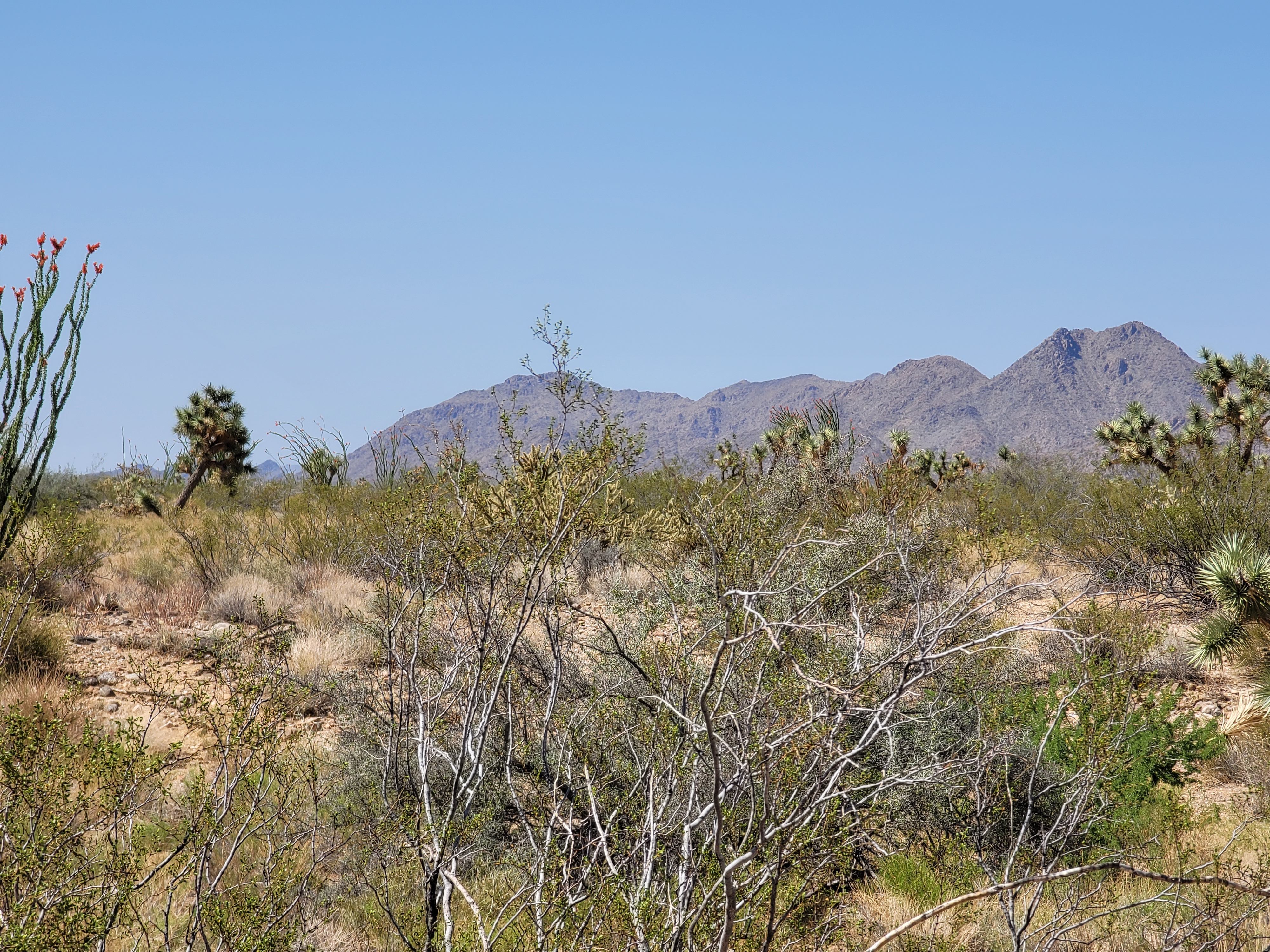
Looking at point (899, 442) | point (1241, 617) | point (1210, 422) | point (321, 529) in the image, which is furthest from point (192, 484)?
point (1210, 422)

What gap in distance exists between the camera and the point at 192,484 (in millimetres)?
19875

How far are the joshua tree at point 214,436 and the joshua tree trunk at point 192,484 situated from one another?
0.06m

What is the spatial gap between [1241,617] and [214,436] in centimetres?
2150

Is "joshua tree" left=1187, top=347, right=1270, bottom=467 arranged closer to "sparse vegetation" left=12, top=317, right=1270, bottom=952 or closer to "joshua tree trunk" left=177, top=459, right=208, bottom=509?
"sparse vegetation" left=12, top=317, right=1270, bottom=952

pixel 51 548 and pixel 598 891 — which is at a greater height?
pixel 51 548

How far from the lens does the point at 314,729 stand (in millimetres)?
7098

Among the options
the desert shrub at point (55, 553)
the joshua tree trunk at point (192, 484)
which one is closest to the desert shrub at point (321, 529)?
the desert shrub at point (55, 553)

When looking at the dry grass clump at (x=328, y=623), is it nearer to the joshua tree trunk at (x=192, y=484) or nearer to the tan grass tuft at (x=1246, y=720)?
the tan grass tuft at (x=1246, y=720)

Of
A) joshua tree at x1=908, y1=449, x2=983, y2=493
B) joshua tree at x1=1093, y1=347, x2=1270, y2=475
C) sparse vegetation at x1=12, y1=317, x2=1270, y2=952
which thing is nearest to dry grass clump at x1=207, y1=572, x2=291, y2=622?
sparse vegetation at x1=12, y1=317, x2=1270, y2=952

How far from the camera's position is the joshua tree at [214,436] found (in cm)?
2145

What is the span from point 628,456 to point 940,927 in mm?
2926

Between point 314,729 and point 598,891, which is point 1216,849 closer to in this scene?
point 598,891

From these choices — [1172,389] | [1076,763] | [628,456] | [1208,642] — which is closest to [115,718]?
[628,456]

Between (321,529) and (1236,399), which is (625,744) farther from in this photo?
(1236,399)
